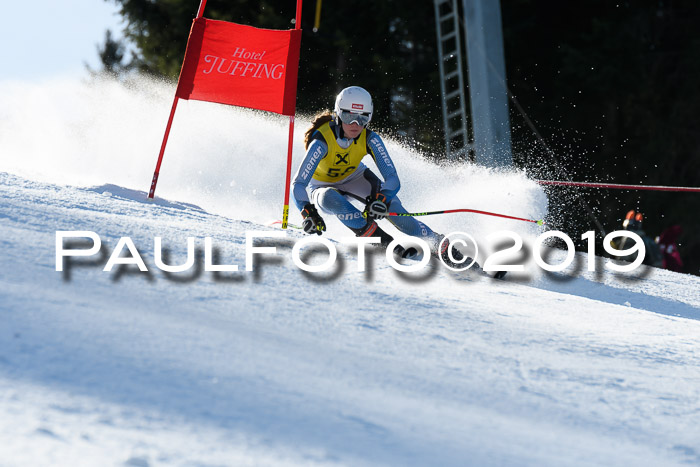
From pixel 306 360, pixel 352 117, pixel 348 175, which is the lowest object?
pixel 306 360

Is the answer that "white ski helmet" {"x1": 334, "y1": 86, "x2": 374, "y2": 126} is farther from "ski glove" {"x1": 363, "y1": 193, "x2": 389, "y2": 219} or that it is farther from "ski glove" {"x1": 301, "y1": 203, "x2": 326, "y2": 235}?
"ski glove" {"x1": 301, "y1": 203, "x2": 326, "y2": 235}

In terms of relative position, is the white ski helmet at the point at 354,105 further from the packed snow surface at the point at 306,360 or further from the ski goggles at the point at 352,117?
the packed snow surface at the point at 306,360

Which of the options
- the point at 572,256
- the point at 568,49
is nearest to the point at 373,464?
the point at 572,256

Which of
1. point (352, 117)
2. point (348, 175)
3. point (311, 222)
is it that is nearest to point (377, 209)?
point (311, 222)

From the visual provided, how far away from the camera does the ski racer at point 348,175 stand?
504 centimetres

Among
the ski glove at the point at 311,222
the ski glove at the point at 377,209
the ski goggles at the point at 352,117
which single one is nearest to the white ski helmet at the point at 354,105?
the ski goggles at the point at 352,117

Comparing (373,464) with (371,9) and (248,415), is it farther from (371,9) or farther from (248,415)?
(371,9)

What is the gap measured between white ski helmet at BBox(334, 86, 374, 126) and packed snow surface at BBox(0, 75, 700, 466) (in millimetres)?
A: 897

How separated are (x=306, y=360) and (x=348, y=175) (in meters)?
3.30

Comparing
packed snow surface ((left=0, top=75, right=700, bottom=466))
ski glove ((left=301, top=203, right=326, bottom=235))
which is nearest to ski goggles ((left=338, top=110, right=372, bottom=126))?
ski glove ((left=301, top=203, right=326, bottom=235))

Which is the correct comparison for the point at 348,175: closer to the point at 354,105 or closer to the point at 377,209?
the point at 354,105

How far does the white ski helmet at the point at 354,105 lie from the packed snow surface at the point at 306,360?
897 millimetres

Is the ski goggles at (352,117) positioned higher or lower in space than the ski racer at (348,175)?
higher

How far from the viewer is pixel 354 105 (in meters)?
5.19
